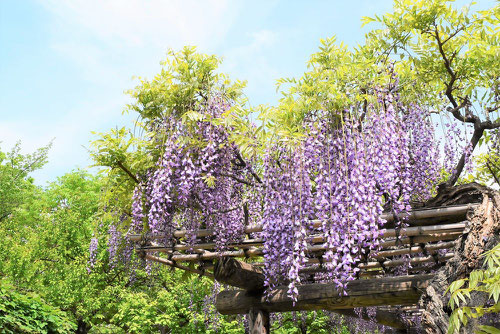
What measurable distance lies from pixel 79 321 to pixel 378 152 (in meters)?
14.4

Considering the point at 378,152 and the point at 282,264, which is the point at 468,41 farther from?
the point at 282,264

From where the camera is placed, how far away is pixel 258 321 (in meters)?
6.23

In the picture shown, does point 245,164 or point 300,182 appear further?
point 245,164

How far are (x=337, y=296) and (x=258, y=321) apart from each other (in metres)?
1.21

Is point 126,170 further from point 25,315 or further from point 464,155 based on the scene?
point 464,155

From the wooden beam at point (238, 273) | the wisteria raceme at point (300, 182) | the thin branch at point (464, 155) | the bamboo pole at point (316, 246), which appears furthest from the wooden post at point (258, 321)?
the thin branch at point (464, 155)

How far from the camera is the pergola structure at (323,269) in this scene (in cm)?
525

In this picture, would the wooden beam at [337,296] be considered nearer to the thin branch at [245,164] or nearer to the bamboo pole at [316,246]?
the bamboo pole at [316,246]

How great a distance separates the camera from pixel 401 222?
520 centimetres

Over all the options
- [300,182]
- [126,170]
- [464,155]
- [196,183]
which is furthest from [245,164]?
[464,155]

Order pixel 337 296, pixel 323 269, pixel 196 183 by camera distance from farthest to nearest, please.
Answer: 1. pixel 323 269
2. pixel 196 183
3. pixel 337 296

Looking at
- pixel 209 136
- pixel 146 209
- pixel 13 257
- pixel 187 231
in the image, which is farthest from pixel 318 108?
pixel 13 257

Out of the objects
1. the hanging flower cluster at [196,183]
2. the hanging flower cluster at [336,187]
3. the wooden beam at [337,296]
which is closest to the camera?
the hanging flower cluster at [336,187]

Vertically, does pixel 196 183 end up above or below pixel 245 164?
below
